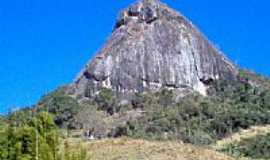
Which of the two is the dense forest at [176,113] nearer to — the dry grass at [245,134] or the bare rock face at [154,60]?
the dry grass at [245,134]

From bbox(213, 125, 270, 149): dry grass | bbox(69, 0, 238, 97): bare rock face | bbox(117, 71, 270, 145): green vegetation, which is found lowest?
bbox(213, 125, 270, 149): dry grass

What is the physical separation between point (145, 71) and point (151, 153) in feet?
240

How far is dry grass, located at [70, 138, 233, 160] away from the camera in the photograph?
47250mm

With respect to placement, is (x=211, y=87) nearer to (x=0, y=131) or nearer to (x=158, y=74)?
(x=158, y=74)

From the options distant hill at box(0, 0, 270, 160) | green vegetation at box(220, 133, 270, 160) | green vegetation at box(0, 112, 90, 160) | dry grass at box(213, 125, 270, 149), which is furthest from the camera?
distant hill at box(0, 0, 270, 160)

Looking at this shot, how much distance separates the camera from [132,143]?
52.2m

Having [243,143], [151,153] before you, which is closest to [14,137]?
[151,153]

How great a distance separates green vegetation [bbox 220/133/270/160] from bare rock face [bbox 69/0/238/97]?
38.4m

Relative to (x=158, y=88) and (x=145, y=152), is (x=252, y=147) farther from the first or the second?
(x=158, y=88)

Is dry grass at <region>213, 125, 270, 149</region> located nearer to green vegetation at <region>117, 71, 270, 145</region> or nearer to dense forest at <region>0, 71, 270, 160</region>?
dense forest at <region>0, 71, 270, 160</region>

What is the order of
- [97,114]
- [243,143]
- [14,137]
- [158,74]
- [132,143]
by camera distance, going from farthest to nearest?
1. [158,74]
2. [97,114]
3. [243,143]
4. [132,143]
5. [14,137]

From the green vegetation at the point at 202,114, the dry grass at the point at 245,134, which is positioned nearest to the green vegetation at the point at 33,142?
the green vegetation at the point at 202,114

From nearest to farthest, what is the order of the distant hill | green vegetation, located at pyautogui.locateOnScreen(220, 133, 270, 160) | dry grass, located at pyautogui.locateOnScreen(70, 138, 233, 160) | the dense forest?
dry grass, located at pyautogui.locateOnScreen(70, 138, 233, 160), green vegetation, located at pyautogui.locateOnScreen(220, 133, 270, 160), the dense forest, the distant hill

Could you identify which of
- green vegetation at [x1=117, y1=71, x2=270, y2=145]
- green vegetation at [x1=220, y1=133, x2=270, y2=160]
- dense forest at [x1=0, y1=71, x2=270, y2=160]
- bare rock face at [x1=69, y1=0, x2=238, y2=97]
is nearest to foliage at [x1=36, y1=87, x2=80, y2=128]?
dense forest at [x1=0, y1=71, x2=270, y2=160]
